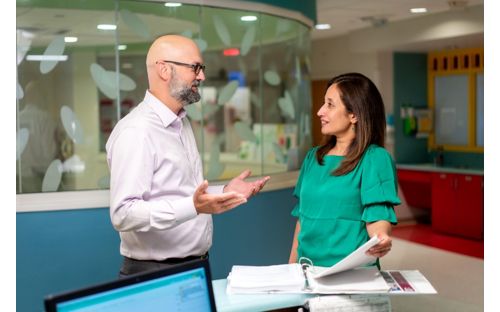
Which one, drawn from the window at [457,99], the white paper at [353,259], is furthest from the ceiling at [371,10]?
the white paper at [353,259]

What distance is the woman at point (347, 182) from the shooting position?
2.45 metres

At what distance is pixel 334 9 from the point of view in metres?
7.99

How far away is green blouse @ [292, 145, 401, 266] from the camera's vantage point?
2439 mm

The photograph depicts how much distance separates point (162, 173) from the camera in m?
2.49

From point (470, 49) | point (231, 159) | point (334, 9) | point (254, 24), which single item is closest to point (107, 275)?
point (231, 159)

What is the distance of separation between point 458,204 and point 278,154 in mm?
3770

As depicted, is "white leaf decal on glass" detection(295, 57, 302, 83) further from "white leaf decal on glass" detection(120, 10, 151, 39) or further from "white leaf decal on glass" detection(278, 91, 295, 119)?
"white leaf decal on glass" detection(120, 10, 151, 39)

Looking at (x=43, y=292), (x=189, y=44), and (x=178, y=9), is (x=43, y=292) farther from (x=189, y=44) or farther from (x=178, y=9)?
(x=189, y=44)

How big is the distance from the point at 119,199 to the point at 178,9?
3223 millimetres

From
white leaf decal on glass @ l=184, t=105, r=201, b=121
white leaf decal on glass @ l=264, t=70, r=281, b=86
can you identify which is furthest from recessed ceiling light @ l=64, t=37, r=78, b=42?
white leaf decal on glass @ l=264, t=70, r=281, b=86

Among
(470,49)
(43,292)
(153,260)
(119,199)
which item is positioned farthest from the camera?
(470,49)

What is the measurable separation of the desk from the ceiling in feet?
18.9

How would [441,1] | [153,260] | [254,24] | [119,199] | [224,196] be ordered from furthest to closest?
[441,1] → [254,24] → [153,260] → [119,199] → [224,196]

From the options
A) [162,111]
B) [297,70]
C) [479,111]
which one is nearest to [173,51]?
[162,111]
